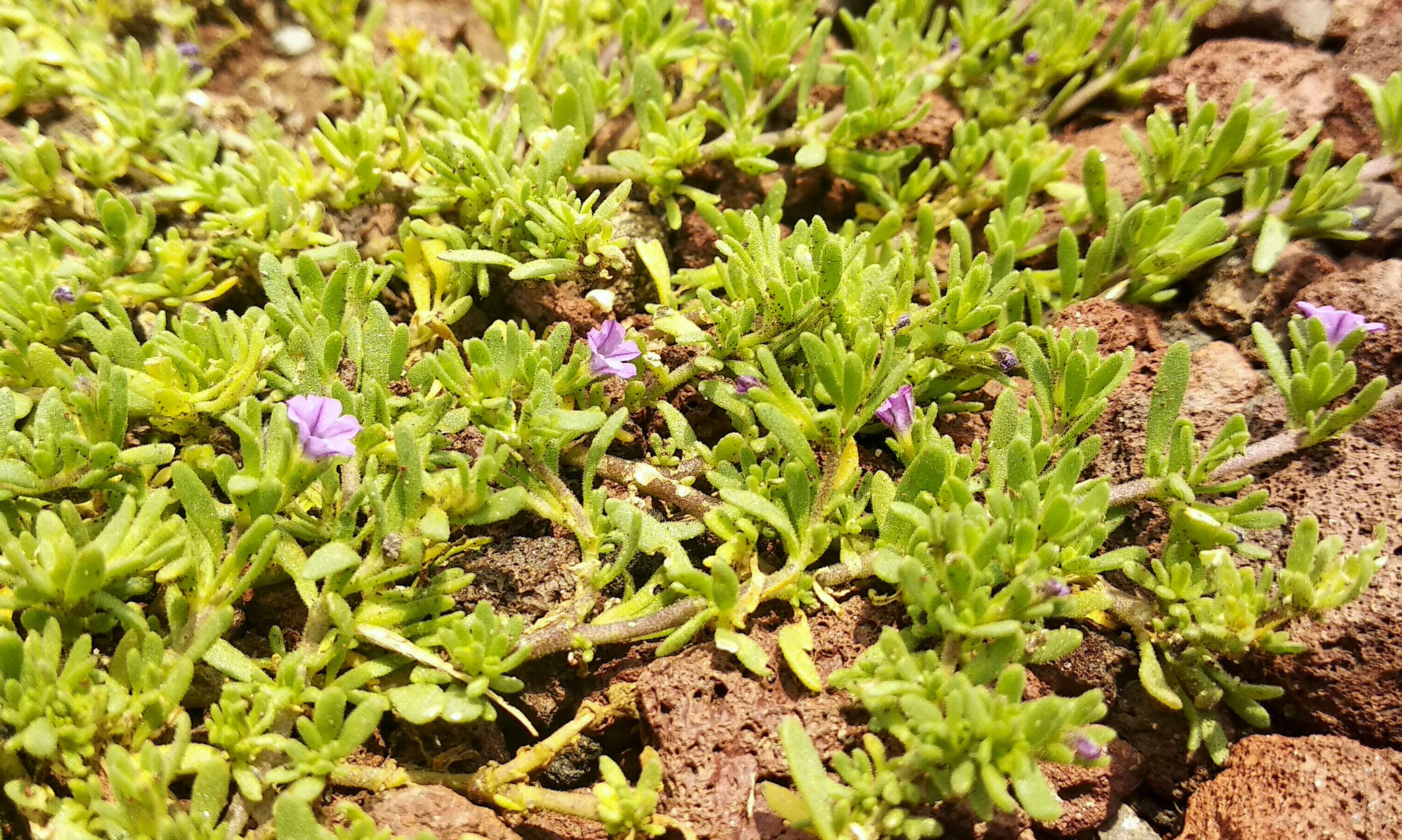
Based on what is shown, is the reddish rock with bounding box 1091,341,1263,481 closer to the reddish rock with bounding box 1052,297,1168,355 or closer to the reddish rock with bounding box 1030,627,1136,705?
the reddish rock with bounding box 1052,297,1168,355

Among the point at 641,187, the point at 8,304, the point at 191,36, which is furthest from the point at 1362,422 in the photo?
the point at 191,36

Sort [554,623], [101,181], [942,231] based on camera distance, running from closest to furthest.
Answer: [554,623]
[101,181]
[942,231]

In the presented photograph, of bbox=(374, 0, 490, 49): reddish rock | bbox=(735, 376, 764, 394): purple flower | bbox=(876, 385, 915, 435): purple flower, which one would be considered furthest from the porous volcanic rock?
bbox=(374, 0, 490, 49): reddish rock

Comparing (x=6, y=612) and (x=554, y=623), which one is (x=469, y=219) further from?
(x=6, y=612)

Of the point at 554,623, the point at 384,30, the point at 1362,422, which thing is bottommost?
the point at 554,623

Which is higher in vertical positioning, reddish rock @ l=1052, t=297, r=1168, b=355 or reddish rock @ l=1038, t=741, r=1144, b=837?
reddish rock @ l=1052, t=297, r=1168, b=355

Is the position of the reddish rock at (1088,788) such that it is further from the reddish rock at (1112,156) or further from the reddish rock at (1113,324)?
the reddish rock at (1112,156)

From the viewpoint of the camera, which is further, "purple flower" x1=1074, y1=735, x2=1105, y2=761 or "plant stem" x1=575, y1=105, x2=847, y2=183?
"plant stem" x1=575, y1=105, x2=847, y2=183
